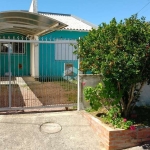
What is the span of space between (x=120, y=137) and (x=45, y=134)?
5.86 feet

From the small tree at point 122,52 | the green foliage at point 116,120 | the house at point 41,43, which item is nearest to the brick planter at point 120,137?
the green foliage at point 116,120

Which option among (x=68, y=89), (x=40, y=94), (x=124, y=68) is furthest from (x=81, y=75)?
(x=40, y=94)

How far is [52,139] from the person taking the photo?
530cm

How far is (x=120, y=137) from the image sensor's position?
200 inches

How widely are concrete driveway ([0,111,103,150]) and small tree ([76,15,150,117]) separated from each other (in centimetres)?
142

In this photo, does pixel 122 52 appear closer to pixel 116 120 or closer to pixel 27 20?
pixel 116 120

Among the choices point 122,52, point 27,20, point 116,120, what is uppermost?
point 27,20

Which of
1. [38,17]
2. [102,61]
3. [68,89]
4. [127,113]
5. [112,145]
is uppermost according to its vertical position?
[38,17]

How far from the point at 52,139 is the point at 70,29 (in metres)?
11.0

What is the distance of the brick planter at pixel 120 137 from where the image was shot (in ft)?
16.4

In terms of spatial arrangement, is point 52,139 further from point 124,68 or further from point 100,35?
point 100,35

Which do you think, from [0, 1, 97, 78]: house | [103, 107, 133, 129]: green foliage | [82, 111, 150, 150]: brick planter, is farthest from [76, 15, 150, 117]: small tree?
[0, 1, 97, 78]: house

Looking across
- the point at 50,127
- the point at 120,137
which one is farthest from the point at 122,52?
the point at 50,127

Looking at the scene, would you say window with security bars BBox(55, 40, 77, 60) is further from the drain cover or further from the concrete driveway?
the drain cover
